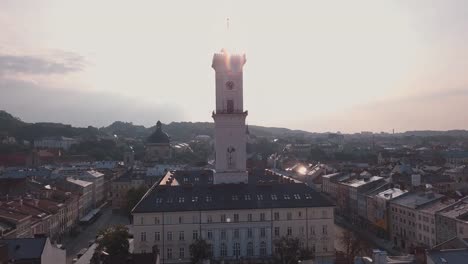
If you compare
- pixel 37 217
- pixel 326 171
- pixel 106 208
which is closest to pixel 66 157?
pixel 106 208

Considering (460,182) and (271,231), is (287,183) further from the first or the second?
(460,182)

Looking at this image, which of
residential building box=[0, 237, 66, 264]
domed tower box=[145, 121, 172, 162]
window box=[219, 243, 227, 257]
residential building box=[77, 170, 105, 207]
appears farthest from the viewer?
domed tower box=[145, 121, 172, 162]

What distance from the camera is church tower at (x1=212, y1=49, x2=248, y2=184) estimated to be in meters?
64.8

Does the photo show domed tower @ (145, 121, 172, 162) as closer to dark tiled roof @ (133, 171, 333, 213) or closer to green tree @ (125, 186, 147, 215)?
green tree @ (125, 186, 147, 215)

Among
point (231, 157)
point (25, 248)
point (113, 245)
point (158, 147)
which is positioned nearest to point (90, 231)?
point (231, 157)

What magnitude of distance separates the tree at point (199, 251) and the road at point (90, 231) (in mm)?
16056

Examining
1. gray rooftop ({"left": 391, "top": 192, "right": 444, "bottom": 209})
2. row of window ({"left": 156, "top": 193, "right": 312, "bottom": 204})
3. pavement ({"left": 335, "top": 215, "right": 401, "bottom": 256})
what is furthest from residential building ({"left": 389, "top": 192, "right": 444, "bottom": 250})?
row of window ({"left": 156, "top": 193, "right": 312, "bottom": 204})

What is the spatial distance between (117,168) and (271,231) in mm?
92894

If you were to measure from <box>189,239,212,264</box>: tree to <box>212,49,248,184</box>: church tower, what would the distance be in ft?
49.4

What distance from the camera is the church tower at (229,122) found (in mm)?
64750

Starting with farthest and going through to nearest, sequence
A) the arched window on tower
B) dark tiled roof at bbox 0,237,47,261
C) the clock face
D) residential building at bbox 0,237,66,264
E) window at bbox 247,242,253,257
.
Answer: the clock face, the arched window on tower, window at bbox 247,242,253,257, dark tiled roof at bbox 0,237,47,261, residential building at bbox 0,237,66,264

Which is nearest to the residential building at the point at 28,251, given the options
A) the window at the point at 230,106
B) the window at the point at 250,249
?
the window at the point at 250,249

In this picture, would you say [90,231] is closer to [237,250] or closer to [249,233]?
[237,250]

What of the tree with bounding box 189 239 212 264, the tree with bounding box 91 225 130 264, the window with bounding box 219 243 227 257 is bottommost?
the window with bounding box 219 243 227 257
